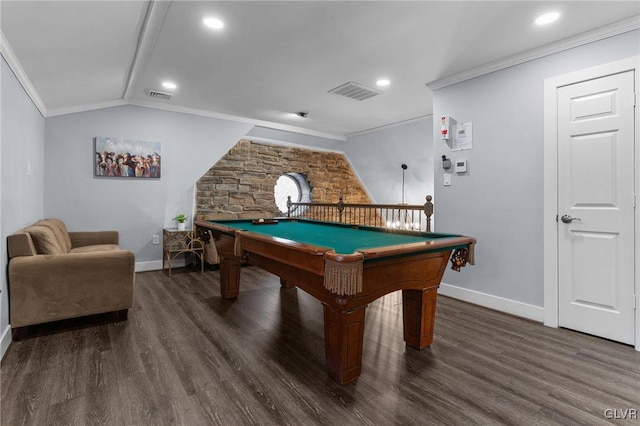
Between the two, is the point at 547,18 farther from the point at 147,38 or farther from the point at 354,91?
the point at 147,38

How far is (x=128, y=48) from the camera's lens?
110 inches

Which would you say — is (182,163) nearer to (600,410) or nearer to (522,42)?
(522,42)

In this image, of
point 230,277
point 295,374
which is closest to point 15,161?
point 230,277

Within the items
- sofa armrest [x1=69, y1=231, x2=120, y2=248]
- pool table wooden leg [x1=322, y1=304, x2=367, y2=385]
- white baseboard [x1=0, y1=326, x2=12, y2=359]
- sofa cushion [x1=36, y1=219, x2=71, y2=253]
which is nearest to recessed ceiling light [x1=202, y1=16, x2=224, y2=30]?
pool table wooden leg [x1=322, y1=304, x2=367, y2=385]

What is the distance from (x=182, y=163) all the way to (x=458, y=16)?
4.12 m

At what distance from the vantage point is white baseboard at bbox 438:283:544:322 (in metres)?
2.91

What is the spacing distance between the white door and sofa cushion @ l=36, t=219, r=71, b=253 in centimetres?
486

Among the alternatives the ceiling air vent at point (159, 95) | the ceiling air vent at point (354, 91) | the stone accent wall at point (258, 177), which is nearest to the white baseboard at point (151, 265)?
the stone accent wall at point (258, 177)

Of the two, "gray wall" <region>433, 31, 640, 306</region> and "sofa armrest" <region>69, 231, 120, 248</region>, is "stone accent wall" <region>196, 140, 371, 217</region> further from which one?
"gray wall" <region>433, 31, 640, 306</region>

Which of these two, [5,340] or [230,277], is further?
[230,277]

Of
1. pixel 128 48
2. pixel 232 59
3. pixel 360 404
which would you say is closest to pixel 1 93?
pixel 128 48

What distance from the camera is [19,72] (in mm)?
2582

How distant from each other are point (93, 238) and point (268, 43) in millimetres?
3299

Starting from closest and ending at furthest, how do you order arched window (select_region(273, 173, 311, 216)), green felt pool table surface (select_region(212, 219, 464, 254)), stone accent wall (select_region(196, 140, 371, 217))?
green felt pool table surface (select_region(212, 219, 464, 254))
stone accent wall (select_region(196, 140, 371, 217))
arched window (select_region(273, 173, 311, 216))
